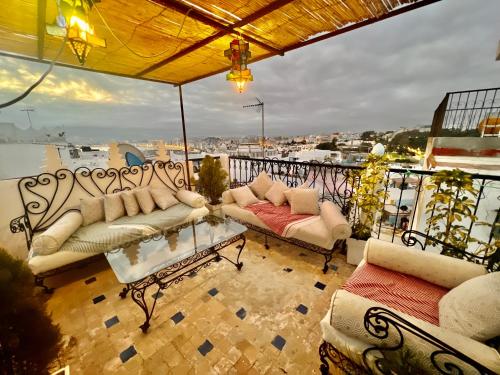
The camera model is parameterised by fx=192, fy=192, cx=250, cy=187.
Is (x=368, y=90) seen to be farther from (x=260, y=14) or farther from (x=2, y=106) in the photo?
(x=2, y=106)

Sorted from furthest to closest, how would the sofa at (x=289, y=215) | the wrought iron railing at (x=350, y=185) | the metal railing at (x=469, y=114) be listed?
the metal railing at (x=469, y=114), the wrought iron railing at (x=350, y=185), the sofa at (x=289, y=215)

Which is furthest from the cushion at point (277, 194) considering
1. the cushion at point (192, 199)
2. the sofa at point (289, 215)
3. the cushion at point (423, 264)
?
the cushion at point (423, 264)

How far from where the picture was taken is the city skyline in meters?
3.39

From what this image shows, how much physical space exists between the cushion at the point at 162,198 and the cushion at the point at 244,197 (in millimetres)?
1109

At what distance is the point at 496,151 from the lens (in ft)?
15.0

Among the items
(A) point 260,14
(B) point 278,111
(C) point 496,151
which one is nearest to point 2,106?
(A) point 260,14

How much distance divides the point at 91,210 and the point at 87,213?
6 cm

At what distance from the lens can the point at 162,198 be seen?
10.9 ft

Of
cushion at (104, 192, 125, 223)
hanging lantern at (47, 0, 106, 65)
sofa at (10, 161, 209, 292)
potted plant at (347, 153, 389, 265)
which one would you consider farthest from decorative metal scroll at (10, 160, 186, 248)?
potted plant at (347, 153, 389, 265)

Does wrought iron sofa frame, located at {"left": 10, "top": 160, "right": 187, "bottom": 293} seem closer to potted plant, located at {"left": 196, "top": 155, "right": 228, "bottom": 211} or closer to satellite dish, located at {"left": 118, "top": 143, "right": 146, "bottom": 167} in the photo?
potted plant, located at {"left": 196, "top": 155, "right": 228, "bottom": 211}

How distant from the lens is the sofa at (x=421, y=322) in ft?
2.78

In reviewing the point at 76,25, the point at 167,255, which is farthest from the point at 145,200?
the point at 76,25

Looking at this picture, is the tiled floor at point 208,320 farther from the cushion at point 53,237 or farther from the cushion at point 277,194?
the cushion at point 277,194

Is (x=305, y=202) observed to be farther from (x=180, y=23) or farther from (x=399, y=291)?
(x=180, y=23)
